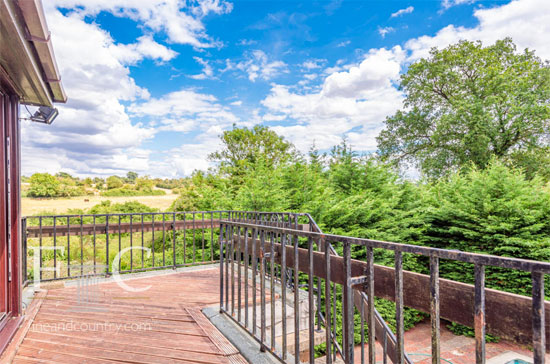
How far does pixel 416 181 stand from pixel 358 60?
7090 millimetres

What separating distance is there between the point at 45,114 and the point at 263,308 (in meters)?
2.98

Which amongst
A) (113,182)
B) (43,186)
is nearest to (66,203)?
(43,186)

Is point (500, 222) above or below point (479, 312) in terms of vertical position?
below

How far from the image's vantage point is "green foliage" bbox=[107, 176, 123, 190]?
1597 cm

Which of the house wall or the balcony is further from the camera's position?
the house wall

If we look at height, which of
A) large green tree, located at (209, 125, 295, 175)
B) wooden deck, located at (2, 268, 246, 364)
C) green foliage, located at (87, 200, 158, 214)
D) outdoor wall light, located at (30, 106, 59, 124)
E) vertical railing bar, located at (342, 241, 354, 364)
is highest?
large green tree, located at (209, 125, 295, 175)

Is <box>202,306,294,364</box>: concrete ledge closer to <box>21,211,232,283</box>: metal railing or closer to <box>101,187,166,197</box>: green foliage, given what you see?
<box>21,211,232,283</box>: metal railing

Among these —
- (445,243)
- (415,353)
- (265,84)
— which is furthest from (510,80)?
(415,353)

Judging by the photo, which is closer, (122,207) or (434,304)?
(434,304)

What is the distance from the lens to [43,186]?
1255 cm

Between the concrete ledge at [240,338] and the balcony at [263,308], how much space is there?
1 cm

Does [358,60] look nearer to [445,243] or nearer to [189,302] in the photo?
[445,243]

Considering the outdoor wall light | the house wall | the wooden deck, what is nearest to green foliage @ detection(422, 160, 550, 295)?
the wooden deck

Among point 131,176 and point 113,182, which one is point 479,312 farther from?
point 131,176
